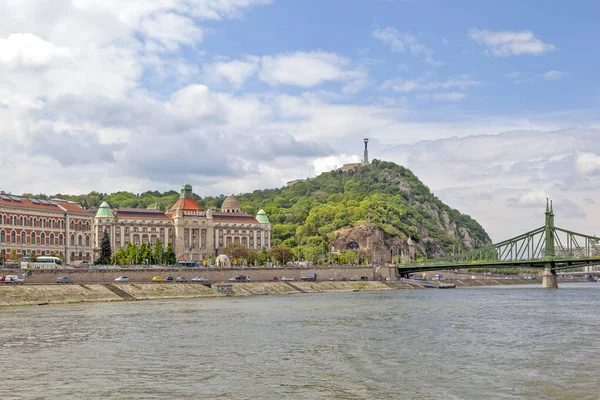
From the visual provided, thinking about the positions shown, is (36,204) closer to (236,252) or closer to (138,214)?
(138,214)

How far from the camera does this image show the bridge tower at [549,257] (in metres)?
144

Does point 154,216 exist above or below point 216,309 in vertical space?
above

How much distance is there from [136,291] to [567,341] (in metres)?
66.2

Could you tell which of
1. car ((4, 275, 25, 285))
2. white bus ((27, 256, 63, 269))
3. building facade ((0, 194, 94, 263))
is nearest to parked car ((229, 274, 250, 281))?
building facade ((0, 194, 94, 263))

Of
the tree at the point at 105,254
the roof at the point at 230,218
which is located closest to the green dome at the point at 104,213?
the tree at the point at 105,254

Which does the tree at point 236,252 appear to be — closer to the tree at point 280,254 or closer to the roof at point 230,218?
the tree at point 280,254

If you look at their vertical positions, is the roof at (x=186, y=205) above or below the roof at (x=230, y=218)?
above

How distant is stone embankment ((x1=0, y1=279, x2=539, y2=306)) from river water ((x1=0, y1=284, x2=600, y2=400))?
17462 mm

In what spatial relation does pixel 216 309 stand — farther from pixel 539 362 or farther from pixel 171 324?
pixel 539 362

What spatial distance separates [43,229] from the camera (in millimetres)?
129500

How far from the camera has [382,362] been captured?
37094mm

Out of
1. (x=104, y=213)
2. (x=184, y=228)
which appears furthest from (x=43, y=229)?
(x=184, y=228)

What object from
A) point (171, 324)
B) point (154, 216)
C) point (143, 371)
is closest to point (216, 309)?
point (171, 324)

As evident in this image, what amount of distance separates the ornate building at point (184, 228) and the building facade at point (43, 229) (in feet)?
101
